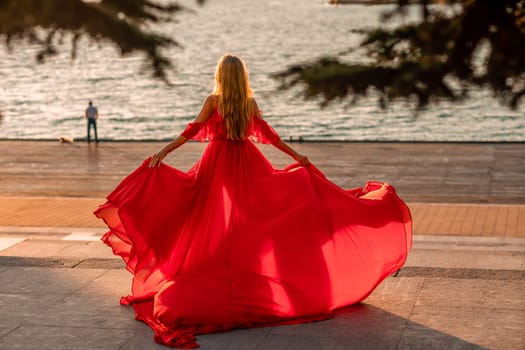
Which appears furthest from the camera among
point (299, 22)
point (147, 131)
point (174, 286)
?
point (299, 22)

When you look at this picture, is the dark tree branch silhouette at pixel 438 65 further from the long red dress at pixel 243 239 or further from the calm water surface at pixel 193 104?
the calm water surface at pixel 193 104

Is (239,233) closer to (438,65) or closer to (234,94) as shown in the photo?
(234,94)

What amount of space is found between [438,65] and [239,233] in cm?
448

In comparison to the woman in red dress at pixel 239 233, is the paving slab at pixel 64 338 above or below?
below

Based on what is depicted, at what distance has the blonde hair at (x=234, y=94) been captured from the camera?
7832 millimetres

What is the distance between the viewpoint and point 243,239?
25.2 ft

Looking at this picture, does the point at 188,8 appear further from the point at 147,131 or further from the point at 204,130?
the point at 147,131

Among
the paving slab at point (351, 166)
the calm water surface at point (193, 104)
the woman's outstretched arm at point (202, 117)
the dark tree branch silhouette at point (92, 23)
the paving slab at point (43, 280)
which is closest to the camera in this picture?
the dark tree branch silhouette at point (92, 23)

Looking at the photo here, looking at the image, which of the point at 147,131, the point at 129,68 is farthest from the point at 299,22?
the point at 147,131

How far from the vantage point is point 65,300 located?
852cm

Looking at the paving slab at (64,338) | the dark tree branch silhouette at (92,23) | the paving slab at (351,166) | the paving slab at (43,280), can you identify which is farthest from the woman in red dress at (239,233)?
the paving slab at (351,166)

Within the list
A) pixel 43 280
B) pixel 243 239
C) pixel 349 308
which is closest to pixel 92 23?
pixel 243 239

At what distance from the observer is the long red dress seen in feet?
25.0

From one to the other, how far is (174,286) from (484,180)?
14900 mm
